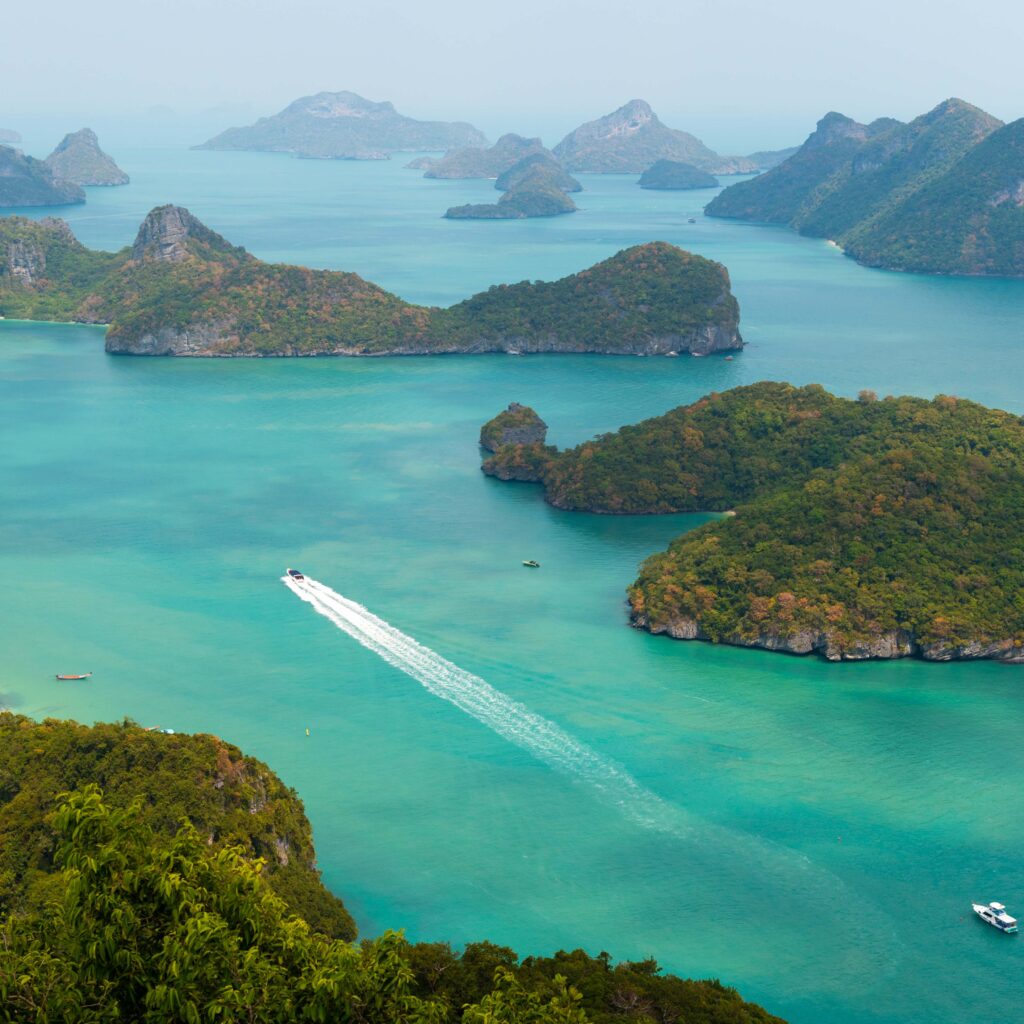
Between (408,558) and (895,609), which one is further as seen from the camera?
(408,558)

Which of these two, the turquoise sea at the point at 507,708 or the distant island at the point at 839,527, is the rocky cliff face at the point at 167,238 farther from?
the distant island at the point at 839,527

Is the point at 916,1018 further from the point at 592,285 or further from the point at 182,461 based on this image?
the point at 592,285

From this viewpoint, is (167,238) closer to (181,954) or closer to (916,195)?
(916,195)

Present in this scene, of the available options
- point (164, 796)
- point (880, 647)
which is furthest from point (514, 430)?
point (164, 796)

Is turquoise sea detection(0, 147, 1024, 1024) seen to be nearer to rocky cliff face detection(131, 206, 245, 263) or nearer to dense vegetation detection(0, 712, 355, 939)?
dense vegetation detection(0, 712, 355, 939)

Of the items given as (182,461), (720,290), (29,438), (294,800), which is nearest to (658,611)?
(294,800)

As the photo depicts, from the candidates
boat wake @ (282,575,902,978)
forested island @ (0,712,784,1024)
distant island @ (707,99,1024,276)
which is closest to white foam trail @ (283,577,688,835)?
boat wake @ (282,575,902,978)
